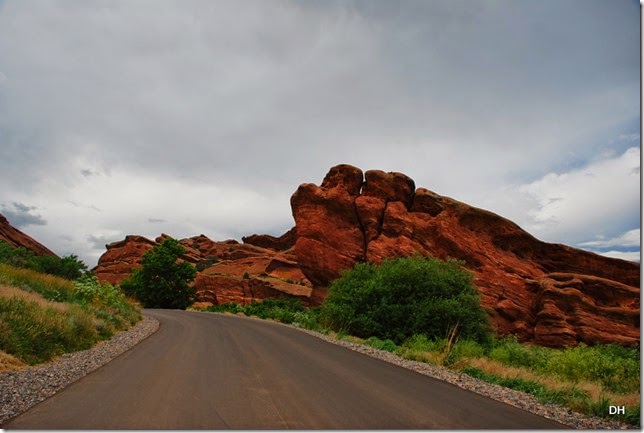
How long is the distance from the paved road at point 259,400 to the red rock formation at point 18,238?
6606 cm

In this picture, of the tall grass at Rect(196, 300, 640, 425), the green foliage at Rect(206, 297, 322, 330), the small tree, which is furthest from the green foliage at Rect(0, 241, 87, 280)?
the small tree

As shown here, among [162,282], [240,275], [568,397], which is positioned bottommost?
[568,397]

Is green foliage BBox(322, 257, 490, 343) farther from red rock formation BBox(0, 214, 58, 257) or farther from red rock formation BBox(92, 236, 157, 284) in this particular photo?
red rock formation BBox(92, 236, 157, 284)

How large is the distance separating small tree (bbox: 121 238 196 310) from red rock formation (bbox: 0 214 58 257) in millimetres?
18671

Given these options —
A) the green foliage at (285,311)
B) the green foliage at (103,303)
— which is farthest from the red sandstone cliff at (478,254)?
the green foliage at (103,303)

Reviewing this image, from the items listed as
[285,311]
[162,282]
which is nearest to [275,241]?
[162,282]

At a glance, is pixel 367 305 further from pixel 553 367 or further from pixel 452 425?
pixel 452 425

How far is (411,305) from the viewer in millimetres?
22078

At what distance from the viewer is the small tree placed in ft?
184

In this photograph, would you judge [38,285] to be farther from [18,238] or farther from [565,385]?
[18,238]

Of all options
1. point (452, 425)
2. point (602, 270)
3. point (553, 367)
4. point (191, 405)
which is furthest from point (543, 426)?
point (602, 270)

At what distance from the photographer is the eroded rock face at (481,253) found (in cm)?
3525

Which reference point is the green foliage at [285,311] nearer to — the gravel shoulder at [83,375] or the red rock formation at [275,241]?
the gravel shoulder at [83,375]

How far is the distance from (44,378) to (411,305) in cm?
1693
